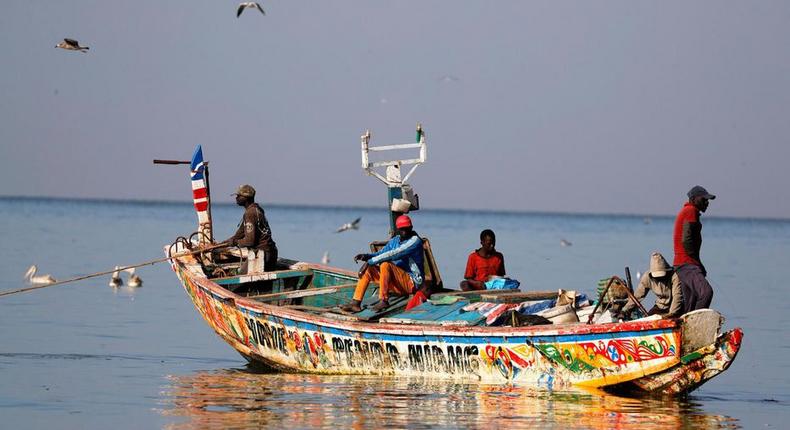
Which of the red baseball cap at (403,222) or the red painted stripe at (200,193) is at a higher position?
the red painted stripe at (200,193)

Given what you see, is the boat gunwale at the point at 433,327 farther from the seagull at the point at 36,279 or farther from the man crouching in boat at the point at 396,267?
the seagull at the point at 36,279

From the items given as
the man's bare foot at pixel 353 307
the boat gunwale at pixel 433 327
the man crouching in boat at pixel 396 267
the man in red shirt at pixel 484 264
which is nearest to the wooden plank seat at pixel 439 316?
the boat gunwale at pixel 433 327

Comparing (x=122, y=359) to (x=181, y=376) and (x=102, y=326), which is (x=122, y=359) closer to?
(x=181, y=376)

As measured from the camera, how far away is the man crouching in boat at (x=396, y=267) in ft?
49.8

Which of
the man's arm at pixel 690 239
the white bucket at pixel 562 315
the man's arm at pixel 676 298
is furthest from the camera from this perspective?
the white bucket at pixel 562 315

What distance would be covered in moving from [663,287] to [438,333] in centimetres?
239

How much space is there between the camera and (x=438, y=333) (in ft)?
46.4

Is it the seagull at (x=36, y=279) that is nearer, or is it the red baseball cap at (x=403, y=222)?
the red baseball cap at (x=403, y=222)

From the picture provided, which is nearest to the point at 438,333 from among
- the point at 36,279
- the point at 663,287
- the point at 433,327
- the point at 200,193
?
the point at 433,327

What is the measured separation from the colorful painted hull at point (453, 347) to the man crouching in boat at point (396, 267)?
0.64 metres

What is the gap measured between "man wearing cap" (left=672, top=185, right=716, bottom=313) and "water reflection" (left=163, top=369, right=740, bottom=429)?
3.55ft

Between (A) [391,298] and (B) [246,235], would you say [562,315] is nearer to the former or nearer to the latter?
(A) [391,298]

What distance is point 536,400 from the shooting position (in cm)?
1339

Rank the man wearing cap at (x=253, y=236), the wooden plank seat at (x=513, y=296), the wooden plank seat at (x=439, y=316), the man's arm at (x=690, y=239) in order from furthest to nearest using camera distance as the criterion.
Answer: the man wearing cap at (x=253, y=236)
the wooden plank seat at (x=513, y=296)
the wooden plank seat at (x=439, y=316)
the man's arm at (x=690, y=239)
